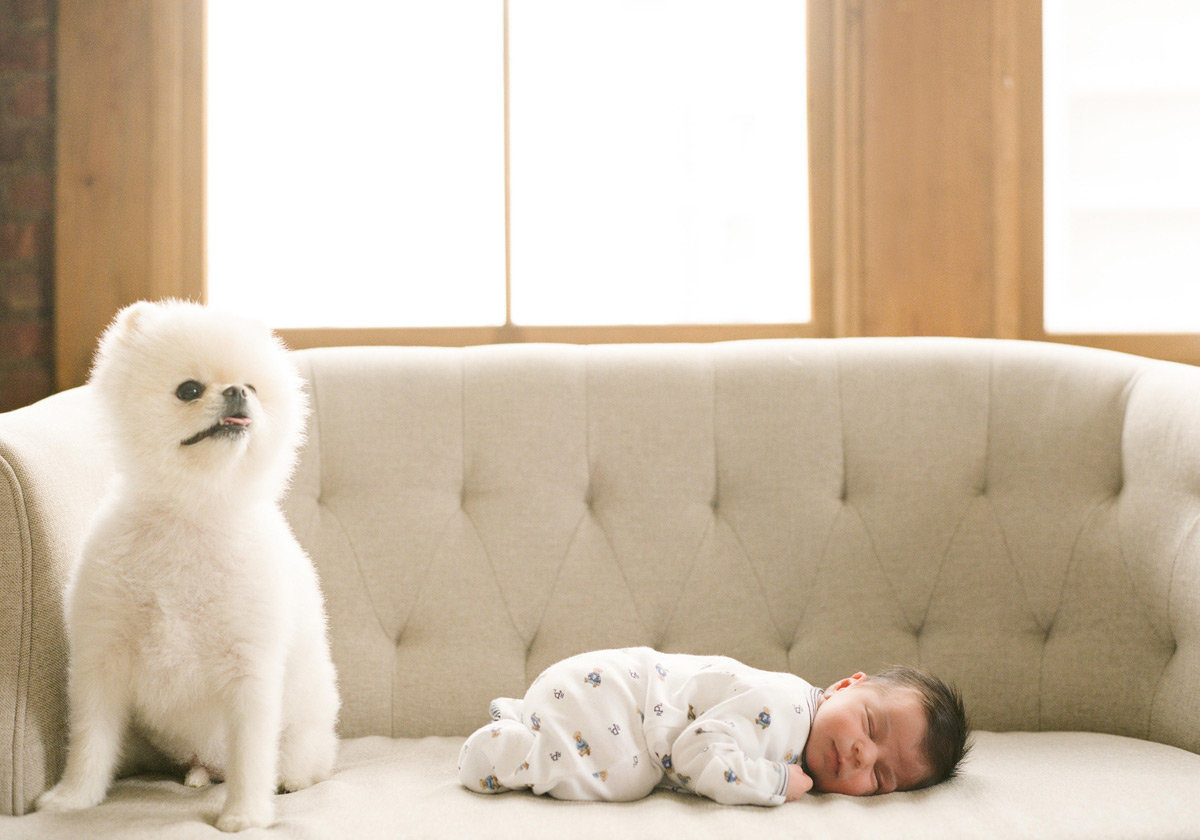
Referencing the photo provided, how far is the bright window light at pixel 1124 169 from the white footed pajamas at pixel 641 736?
1.36 m

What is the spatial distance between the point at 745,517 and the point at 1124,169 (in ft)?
4.45

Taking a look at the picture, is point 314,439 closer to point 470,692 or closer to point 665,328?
point 470,692

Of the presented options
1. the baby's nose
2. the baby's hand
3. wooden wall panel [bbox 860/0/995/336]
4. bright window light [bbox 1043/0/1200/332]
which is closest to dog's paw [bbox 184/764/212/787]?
the baby's hand

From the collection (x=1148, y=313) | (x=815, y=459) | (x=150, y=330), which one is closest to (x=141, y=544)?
(x=150, y=330)

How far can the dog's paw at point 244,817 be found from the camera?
1.03 m

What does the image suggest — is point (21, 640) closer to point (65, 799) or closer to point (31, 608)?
point (31, 608)

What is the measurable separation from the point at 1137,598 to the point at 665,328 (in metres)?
1.06

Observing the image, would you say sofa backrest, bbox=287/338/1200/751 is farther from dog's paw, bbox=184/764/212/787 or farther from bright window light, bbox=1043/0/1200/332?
bright window light, bbox=1043/0/1200/332

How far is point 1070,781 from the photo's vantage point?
1191 mm

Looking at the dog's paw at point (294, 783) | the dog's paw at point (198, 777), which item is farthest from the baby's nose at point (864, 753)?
the dog's paw at point (198, 777)

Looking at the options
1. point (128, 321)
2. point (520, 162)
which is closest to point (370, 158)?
point (520, 162)

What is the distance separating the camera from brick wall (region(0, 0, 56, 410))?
1991 millimetres

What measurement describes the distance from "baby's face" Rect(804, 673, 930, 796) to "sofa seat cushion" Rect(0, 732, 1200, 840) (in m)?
0.03

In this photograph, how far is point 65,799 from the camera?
3.48 feet
